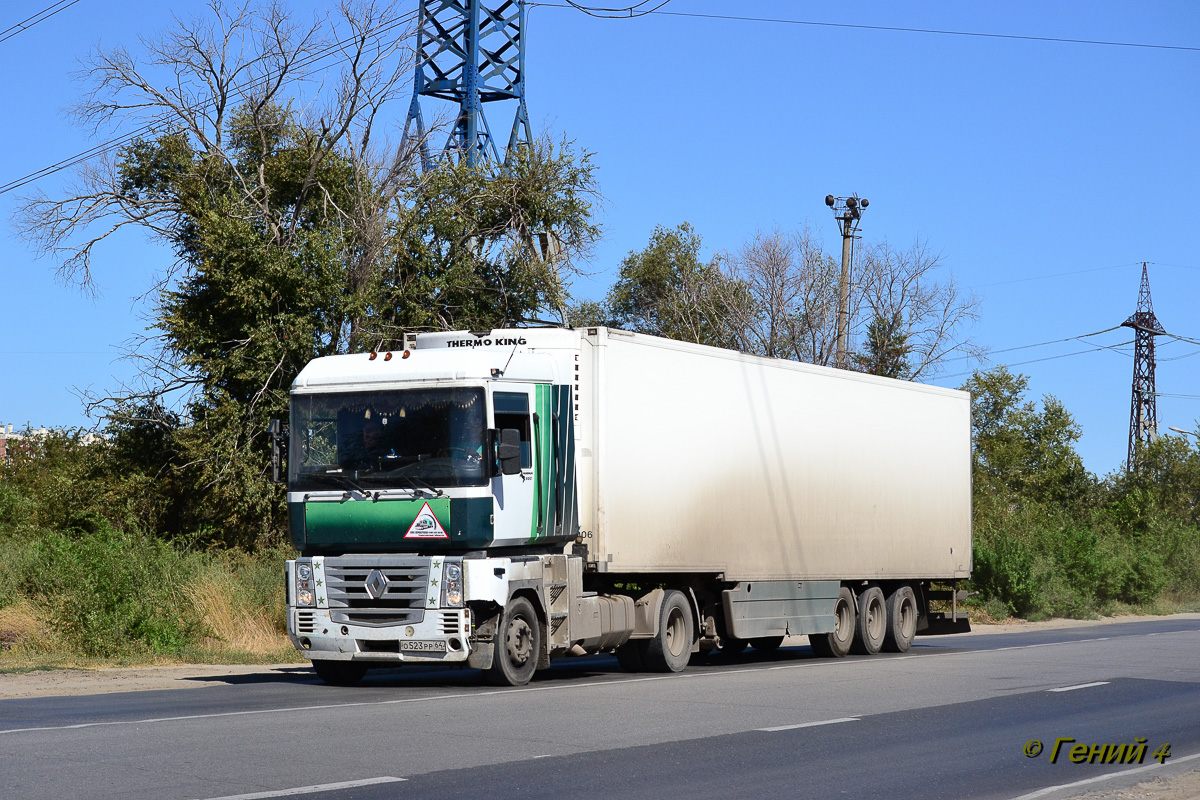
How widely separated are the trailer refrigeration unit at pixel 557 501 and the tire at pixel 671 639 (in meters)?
0.03

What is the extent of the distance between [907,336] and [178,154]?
24.4m

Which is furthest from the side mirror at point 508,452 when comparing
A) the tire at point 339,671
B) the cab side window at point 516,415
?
the tire at point 339,671

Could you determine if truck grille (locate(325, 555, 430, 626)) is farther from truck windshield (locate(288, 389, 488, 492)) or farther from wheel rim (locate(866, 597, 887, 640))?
wheel rim (locate(866, 597, 887, 640))

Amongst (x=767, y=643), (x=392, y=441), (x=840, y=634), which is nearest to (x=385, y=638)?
(x=392, y=441)

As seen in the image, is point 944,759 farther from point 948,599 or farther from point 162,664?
point 948,599

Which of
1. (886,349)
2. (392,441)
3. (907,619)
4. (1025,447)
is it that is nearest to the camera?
(392,441)

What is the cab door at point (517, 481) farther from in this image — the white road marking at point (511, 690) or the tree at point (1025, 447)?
the tree at point (1025, 447)

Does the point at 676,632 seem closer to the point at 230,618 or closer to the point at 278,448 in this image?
the point at 278,448

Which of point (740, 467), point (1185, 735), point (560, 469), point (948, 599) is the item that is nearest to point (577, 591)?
point (560, 469)

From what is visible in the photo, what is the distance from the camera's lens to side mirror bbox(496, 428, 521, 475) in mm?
14203

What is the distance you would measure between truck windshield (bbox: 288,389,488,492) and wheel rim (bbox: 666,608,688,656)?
4.29 meters

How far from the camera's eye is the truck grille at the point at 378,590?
14.1m

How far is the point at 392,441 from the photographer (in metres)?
14.4

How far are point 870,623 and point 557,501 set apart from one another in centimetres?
811
